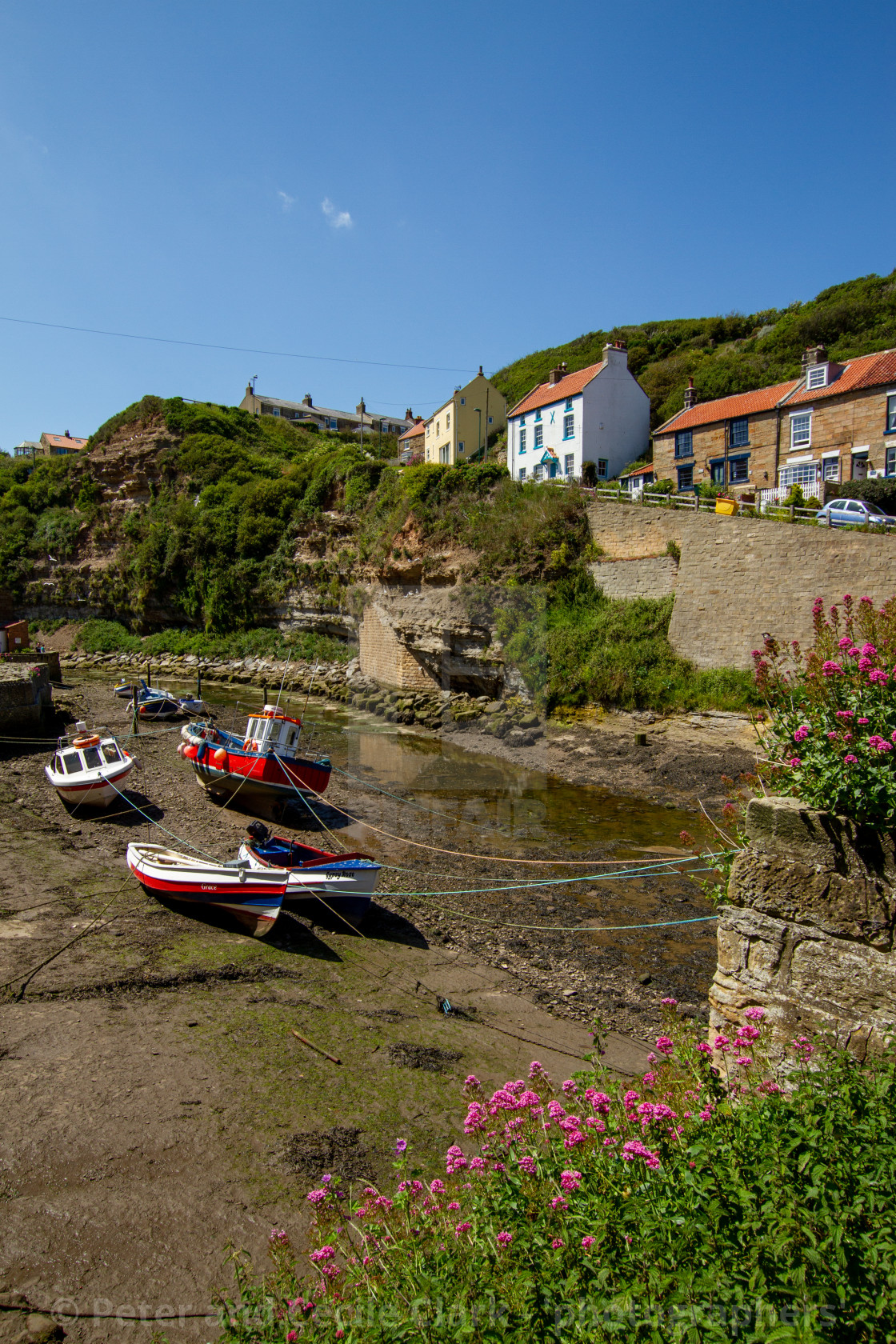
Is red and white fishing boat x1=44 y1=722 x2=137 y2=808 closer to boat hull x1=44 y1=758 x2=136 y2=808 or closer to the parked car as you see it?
boat hull x1=44 y1=758 x2=136 y2=808

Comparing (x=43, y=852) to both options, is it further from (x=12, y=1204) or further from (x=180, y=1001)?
(x=12, y=1204)

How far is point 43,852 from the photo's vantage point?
475 inches

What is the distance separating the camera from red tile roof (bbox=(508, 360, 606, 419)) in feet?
104

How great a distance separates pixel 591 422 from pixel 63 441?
220 feet

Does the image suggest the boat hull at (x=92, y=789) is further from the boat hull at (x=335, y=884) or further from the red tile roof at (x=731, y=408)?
the red tile roof at (x=731, y=408)

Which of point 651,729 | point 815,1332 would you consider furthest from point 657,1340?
point 651,729

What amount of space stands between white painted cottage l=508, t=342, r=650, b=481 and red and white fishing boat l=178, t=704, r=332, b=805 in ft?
63.0

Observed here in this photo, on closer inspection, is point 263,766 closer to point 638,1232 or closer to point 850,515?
point 638,1232

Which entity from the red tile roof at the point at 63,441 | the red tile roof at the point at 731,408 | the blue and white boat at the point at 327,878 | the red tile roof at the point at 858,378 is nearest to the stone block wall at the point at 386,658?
the red tile roof at the point at 731,408

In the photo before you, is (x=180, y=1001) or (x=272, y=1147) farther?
(x=180, y=1001)

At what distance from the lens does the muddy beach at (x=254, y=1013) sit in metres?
4.61

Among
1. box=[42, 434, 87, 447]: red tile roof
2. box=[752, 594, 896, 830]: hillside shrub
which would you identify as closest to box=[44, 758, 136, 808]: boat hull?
box=[752, 594, 896, 830]: hillside shrub

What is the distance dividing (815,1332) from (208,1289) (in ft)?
12.5

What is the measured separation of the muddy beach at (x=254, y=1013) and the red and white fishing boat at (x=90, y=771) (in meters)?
0.51
